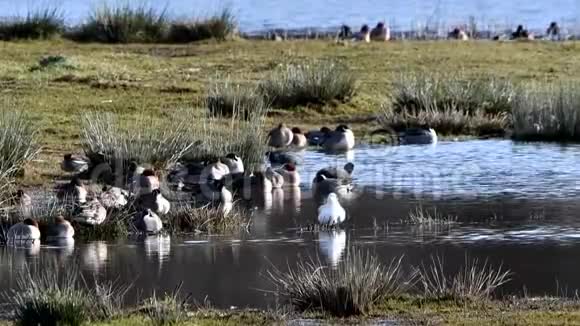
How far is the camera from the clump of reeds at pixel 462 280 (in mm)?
9703

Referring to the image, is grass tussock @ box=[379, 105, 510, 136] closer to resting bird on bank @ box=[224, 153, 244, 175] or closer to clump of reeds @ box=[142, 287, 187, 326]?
resting bird on bank @ box=[224, 153, 244, 175]

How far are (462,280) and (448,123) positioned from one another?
29.7 ft

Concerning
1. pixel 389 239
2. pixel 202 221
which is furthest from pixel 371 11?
pixel 389 239

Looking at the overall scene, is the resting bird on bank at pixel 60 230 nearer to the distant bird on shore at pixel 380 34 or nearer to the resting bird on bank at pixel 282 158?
the resting bird on bank at pixel 282 158

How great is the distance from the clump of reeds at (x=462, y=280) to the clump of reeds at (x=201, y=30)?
19661 mm

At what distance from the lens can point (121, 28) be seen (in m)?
30.4

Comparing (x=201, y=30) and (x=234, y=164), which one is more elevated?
(x=201, y=30)

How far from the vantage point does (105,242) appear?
12.3 metres

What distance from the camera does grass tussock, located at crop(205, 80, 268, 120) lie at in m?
18.8

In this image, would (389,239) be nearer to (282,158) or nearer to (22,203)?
(22,203)

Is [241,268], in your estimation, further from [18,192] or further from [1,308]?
[18,192]

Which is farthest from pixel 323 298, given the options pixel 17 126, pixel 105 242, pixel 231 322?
pixel 17 126

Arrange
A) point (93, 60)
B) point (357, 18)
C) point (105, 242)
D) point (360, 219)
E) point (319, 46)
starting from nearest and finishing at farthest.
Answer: point (105, 242) < point (360, 219) < point (93, 60) < point (319, 46) < point (357, 18)

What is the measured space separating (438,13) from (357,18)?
2.54 metres
